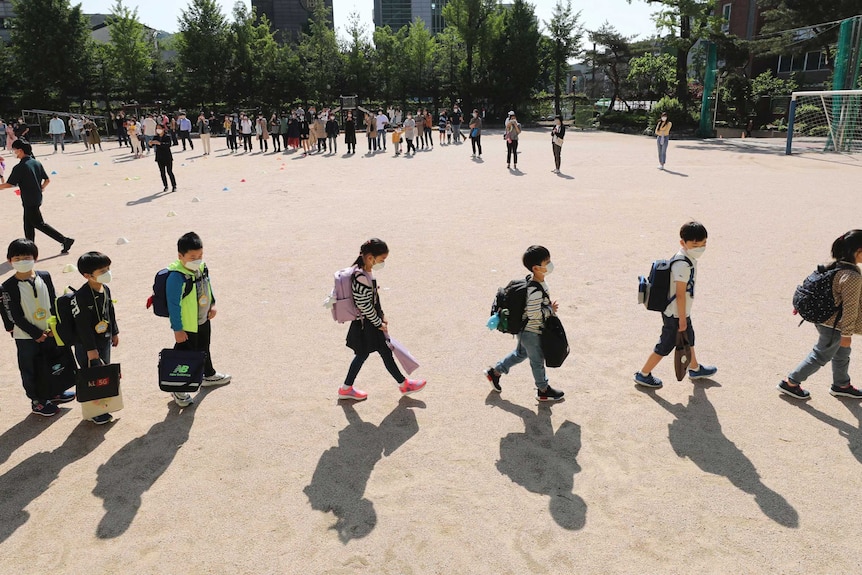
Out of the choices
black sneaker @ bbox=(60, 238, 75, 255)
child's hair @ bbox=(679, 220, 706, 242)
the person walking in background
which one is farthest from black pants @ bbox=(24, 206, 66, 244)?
the person walking in background

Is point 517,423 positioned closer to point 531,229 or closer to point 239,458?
point 239,458

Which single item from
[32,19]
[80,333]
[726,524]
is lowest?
[726,524]

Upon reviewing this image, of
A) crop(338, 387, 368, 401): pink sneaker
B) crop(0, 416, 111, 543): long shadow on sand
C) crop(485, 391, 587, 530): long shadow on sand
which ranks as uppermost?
crop(338, 387, 368, 401): pink sneaker

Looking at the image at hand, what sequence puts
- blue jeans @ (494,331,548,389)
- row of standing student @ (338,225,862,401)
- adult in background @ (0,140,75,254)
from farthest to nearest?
1. adult in background @ (0,140,75,254)
2. blue jeans @ (494,331,548,389)
3. row of standing student @ (338,225,862,401)

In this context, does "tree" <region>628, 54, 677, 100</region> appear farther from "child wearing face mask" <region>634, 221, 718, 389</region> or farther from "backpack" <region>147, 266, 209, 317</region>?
"backpack" <region>147, 266, 209, 317</region>

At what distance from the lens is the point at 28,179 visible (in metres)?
9.33

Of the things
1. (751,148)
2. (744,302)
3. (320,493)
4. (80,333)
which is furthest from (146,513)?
(751,148)

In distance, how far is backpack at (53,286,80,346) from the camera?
459 centimetres

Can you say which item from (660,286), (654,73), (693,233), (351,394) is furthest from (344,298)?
(654,73)

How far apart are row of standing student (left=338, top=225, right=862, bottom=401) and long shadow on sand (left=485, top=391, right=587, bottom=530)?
354 mm

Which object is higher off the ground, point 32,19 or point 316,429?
point 32,19

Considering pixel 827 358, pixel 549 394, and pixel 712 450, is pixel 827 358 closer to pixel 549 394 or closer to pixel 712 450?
pixel 712 450

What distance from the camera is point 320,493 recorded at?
159 inches

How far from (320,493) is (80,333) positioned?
2.24m
